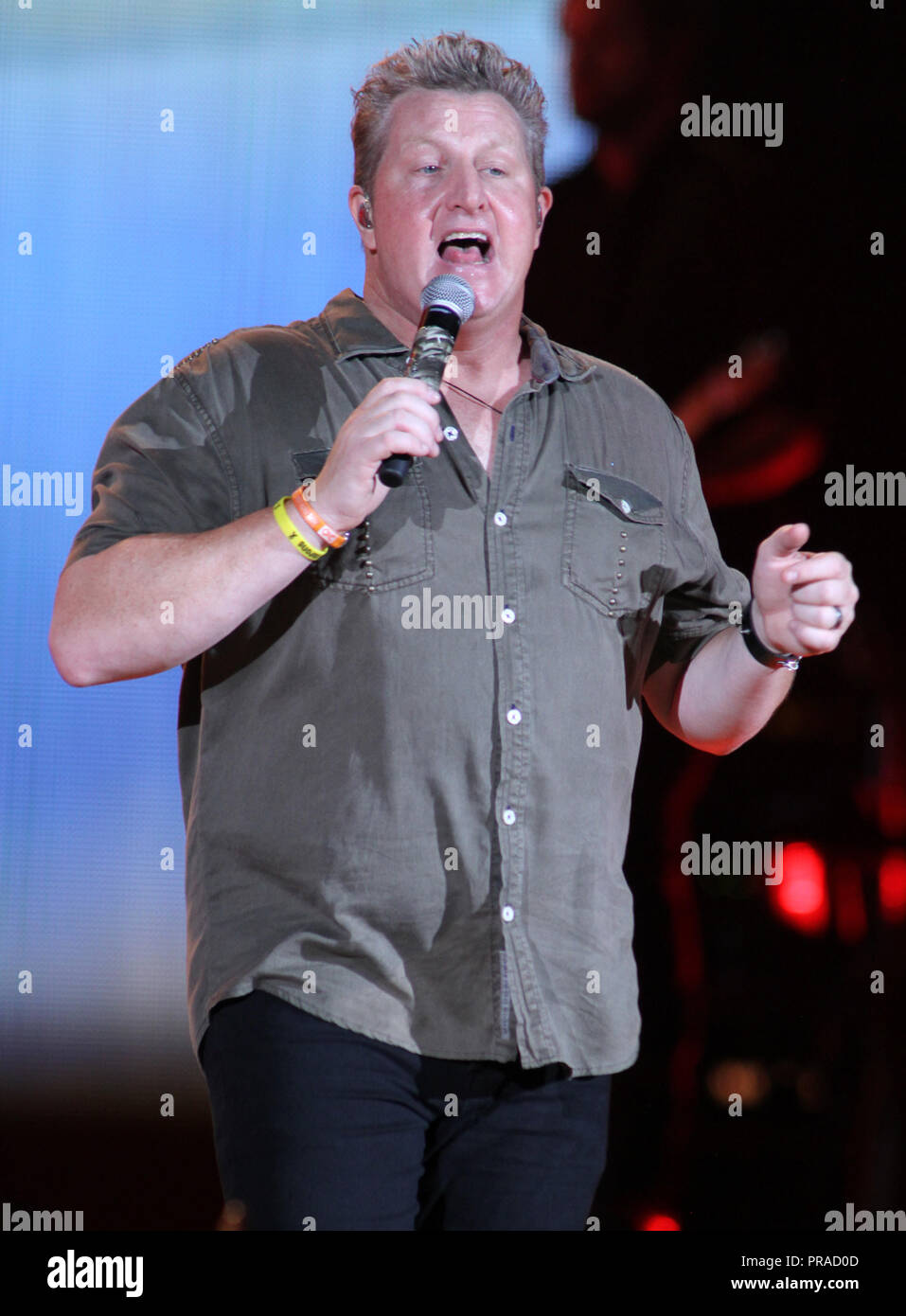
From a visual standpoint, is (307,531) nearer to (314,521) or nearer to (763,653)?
(314,521)

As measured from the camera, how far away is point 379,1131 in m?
1.36

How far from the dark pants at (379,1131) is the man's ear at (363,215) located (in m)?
0.90

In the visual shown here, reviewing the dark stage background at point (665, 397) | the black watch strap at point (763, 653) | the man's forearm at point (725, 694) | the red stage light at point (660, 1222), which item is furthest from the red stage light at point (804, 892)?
the black watch strap at point (763, 653)

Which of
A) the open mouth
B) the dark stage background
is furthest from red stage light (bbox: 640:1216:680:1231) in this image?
the open mouth

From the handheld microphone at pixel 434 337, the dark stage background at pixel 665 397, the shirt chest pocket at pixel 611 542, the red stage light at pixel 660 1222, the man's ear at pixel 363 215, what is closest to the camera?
the handheld microphone at pixel 434 337

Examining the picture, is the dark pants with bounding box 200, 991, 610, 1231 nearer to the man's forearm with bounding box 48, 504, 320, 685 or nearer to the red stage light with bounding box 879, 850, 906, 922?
the man's forearm with bounding box 48, 504, 320, 685

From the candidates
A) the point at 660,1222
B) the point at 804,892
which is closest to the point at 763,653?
the point at 804,892

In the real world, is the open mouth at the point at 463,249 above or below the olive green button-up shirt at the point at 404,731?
above

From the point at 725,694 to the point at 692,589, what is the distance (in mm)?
147

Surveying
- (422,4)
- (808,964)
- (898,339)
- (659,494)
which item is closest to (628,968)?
(659,494)

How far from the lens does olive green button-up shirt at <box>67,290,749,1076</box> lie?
4.69 feet

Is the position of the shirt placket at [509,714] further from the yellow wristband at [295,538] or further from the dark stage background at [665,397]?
the dark stage background at [665,397]

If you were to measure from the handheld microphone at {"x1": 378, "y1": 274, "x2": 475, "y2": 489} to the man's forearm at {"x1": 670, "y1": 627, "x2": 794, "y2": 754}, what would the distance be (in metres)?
0.49

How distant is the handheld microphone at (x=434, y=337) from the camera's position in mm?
1316
